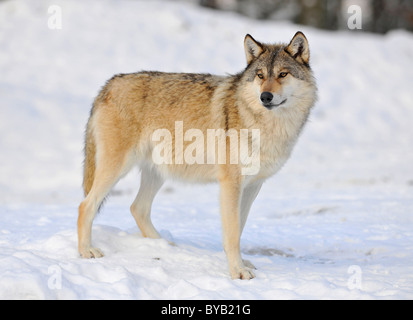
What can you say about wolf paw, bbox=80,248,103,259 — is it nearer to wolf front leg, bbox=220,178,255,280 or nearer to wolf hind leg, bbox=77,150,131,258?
wolf hind leg, bbox=77,150,131,258

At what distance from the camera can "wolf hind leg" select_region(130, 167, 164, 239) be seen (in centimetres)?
503

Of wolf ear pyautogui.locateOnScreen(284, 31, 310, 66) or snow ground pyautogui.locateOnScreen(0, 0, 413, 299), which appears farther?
wolf ear pyautogui.locateOnScreen(284, 31, 310, 66)

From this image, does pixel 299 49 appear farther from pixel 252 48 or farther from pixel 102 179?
pixel 102 179

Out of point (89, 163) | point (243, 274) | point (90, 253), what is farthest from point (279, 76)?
point (90, 253)

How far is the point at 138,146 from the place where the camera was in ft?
15.4

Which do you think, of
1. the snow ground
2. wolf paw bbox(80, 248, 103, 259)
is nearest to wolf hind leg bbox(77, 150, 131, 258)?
wolf paw bbox(80, 248, 103, 259)

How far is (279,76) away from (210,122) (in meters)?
0.75

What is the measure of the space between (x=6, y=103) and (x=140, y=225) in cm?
695

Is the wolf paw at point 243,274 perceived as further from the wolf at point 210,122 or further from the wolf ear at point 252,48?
the wolf ear at point 252,48

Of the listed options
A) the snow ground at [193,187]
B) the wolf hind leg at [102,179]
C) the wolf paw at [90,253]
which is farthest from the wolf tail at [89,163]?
the wolf paw at [90,253]

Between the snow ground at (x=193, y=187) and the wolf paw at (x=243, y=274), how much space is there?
0.38 ft

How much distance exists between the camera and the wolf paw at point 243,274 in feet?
13.4

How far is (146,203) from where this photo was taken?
16.8 ft
